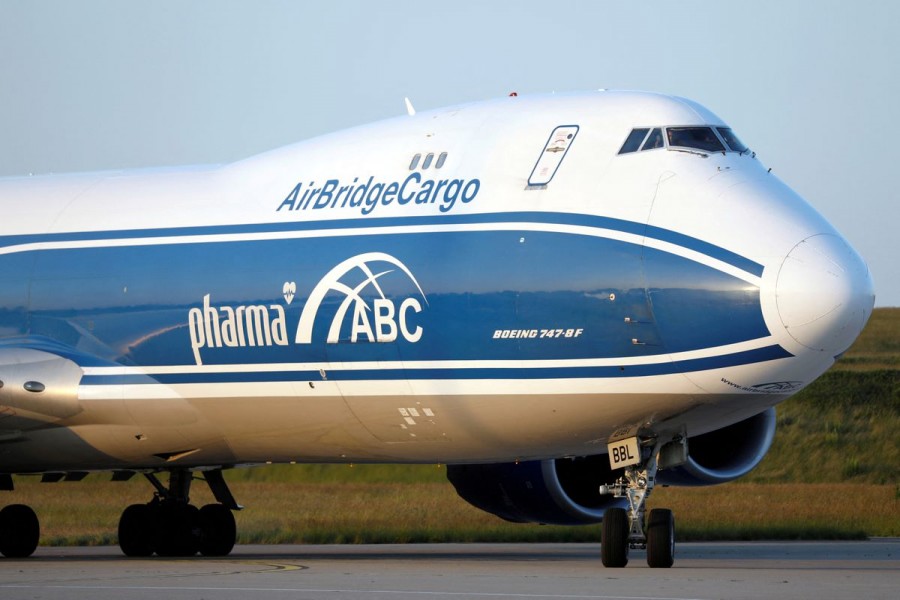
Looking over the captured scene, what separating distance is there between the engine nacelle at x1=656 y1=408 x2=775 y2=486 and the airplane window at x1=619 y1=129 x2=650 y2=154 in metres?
4.75

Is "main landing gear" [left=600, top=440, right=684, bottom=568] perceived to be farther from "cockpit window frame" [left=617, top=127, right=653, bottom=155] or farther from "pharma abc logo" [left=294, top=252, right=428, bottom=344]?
"cockpit window frame" [left=617, top=127, right=653, bottom=155]

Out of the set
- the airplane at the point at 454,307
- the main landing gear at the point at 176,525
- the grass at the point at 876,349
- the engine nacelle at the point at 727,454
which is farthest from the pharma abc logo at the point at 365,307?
the grass at the point at 876,349

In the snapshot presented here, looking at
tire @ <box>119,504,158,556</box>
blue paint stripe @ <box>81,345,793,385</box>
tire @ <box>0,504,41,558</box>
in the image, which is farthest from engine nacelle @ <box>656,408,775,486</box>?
tire @ <box>0,504,41,558</box>

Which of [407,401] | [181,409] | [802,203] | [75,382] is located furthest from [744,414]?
[75,382]

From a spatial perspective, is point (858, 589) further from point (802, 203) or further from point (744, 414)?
point (802, 203)

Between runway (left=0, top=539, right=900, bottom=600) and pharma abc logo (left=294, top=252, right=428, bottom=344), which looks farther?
pharma abc logo (left=294, top=252, right=428, bottom=344)

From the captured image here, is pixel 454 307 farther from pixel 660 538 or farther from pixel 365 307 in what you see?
pixel 660 538

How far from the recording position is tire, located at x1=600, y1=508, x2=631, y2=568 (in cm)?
1675

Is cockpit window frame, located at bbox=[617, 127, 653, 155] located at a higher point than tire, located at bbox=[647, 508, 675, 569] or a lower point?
higher

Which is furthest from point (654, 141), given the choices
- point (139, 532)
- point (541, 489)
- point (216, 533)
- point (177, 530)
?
point (139, 532)

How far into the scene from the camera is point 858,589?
1460cm

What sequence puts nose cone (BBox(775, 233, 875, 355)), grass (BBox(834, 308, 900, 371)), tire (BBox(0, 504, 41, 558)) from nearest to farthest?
nose cone (BBox(775, 233, 875, 355)), tire (BBox(0, 504, 41, 558)), grass (BBox(834, 308, 900, 371))

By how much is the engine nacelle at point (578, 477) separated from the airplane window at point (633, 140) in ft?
15.5

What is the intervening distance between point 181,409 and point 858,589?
845 cm
